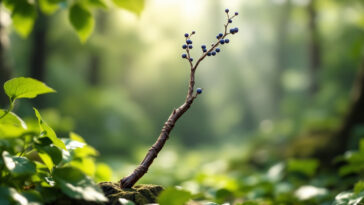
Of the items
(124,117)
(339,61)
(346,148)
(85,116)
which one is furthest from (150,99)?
(346,148)

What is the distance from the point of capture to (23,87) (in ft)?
3.13

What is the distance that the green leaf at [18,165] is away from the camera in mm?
793

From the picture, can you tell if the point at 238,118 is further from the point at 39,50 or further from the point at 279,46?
the point at 39,50

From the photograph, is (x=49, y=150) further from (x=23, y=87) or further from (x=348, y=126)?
(x=348, y=126)

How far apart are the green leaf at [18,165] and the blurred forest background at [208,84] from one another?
1.14 metres

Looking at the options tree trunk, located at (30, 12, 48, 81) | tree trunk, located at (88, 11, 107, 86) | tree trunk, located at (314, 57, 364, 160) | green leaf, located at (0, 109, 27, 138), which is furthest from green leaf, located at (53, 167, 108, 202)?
tree trunk, located at (88, 11, 107, 86)

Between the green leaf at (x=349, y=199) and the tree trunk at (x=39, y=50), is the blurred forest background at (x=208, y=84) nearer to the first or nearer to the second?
the tree trunk at (x=39, y=50)

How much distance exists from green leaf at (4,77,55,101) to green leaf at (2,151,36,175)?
19 centimetres

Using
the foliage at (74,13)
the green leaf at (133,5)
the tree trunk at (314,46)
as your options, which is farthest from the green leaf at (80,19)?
the tree trunk at (314,46)

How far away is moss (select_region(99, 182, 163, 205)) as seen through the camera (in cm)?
103

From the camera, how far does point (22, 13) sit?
137cm

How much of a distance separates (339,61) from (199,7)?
11.5 m

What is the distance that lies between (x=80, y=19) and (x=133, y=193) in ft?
2.27

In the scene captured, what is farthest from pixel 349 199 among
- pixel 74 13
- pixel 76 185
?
pixel 74 13
